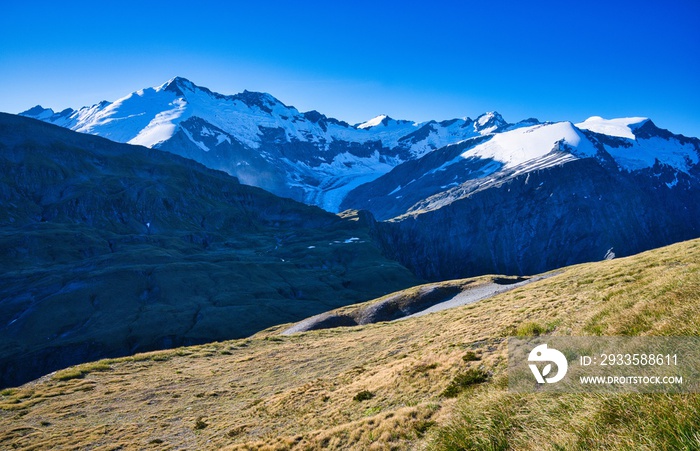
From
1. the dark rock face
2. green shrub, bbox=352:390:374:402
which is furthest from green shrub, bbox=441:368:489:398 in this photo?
the dark rock face

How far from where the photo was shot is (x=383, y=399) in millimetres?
17578

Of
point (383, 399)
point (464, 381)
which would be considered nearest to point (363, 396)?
point (383, 399)

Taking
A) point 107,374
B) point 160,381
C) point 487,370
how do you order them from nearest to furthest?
point 487,370
point 160,381
point 107,374

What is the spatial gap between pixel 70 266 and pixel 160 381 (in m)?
134

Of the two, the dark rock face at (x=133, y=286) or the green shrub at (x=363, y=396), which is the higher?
the green shrub at (x=363, y=396)

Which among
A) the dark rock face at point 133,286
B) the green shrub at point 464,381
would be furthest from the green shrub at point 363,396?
the dark rock face at point 133,286

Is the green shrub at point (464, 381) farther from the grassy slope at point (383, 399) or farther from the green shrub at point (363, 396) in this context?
the green shrub at point (363, 396)

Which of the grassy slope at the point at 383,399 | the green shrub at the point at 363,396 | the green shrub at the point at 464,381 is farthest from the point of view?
the green shrub at the point at 363,396

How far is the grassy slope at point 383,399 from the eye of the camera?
23.1 feet

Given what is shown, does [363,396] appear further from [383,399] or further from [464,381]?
[464,381]

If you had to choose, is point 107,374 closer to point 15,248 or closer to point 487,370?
Answer: point 487,370

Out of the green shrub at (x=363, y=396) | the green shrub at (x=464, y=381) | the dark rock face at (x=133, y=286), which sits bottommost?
the dark rock face at (x=133, y=286)

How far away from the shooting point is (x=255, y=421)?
67.9 feet

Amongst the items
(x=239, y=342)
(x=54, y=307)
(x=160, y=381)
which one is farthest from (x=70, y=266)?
(x=160, y=381)
